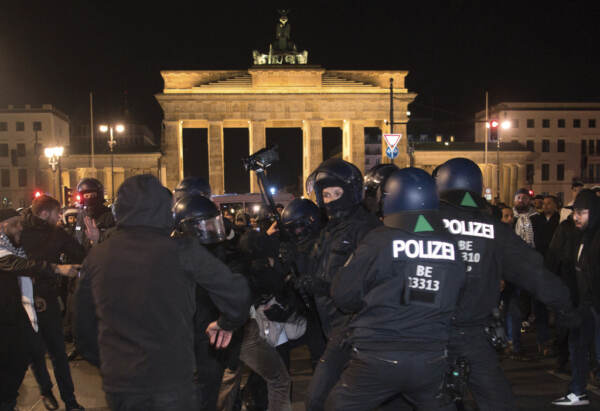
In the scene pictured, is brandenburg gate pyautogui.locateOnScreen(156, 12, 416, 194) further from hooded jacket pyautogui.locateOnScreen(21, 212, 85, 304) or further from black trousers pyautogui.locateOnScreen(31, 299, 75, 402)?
black trousers pyautogui.locateOnScreen(31, 299, 75, 402)

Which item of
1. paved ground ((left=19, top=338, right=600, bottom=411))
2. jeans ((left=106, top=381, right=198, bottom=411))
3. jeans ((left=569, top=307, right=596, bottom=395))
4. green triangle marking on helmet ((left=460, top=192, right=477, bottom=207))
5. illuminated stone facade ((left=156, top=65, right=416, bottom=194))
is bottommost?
paved ground ((left=19, top=338, right=600, bottom=411))

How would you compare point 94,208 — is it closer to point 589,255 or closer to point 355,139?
point 589,255

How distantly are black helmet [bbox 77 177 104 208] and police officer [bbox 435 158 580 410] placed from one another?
455cm

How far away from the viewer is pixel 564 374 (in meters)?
6.78

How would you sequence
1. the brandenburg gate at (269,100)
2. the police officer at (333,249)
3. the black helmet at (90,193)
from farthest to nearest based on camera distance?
1. the brandenburg gate at (269,100)
2. the black helmet at (90,193)
3. the police officer at (333,249)

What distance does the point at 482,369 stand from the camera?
3.62 metres

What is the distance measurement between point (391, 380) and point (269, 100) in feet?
151

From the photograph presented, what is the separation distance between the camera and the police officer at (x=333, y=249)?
3688mm

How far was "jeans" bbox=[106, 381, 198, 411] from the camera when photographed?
280cm

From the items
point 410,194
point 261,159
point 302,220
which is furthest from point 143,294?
point 261,159

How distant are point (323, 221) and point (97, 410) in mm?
3051

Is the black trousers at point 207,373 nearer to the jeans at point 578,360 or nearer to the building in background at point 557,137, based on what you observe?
the jeans at point 578,360

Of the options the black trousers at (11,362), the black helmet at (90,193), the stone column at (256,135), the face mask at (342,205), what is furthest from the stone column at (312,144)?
the face mask at (342,205)

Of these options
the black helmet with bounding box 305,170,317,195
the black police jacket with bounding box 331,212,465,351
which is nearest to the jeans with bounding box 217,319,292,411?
the black helmet with bounding box 305,170,317,195
